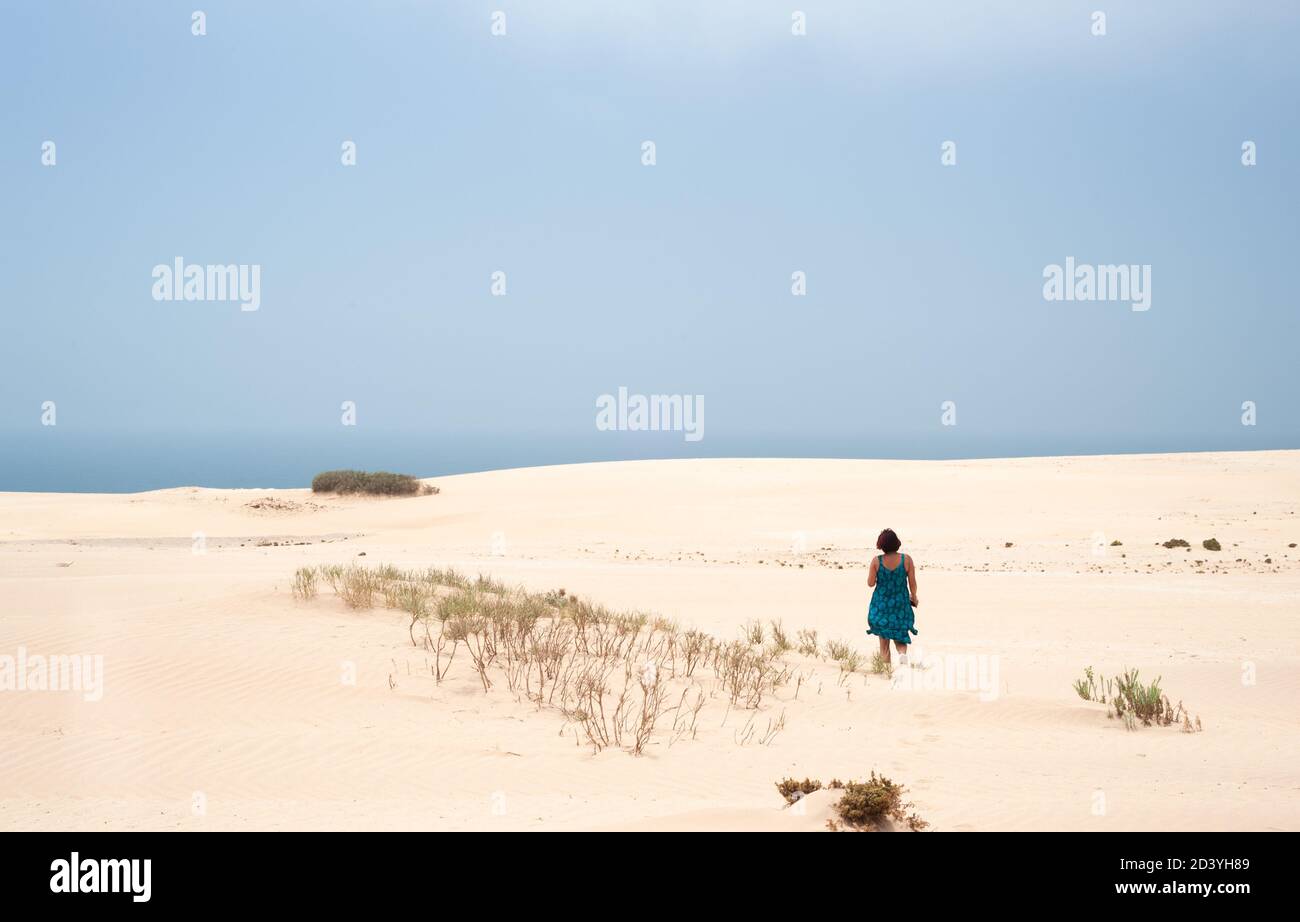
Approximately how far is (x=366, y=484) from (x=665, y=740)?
3248 cm

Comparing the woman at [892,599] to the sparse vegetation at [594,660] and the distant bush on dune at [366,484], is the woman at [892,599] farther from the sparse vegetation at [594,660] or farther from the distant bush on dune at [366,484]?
the distant bush on dune at [366,484]

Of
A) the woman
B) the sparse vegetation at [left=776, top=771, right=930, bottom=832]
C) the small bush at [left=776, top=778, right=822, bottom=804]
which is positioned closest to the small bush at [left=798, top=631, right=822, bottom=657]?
the woman

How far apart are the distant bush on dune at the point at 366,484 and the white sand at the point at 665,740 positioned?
44.0 feet

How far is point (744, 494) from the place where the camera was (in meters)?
38.0

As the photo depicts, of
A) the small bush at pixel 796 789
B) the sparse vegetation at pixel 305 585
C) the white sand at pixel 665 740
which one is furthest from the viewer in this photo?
the sparse vegetation at pixel 305 585

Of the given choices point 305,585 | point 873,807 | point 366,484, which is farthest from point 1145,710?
point 366,484

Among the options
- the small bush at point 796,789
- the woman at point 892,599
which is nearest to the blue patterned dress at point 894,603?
the woman at point 892,599

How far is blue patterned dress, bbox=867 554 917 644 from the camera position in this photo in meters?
11.2

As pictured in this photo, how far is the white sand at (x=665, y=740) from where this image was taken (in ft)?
19.7

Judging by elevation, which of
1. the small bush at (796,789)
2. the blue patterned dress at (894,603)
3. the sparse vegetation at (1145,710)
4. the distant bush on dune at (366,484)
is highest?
the distant bush on dune at (366,484)

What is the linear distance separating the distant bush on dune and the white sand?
13403 millimetres

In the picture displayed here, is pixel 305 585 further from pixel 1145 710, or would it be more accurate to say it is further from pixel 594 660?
pixel 1145 710

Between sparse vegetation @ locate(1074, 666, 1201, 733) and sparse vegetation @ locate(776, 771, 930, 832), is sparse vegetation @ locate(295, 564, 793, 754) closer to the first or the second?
sparse vegetation @ locate(776, 771, 930, 832)

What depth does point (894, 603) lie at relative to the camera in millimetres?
11219
